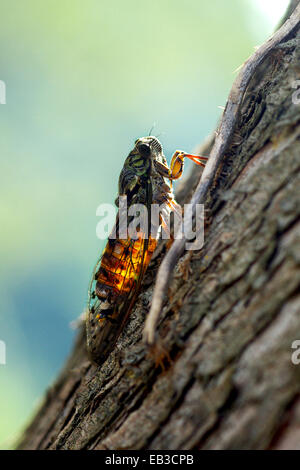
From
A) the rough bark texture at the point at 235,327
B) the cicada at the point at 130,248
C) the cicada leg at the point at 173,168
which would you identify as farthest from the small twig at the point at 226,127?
the cicada leg at the point at 173,168

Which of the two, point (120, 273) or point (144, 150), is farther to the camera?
point (144, 150)

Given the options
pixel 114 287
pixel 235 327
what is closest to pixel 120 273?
pixel 114 287

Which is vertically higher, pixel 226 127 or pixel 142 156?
pixel 142 156

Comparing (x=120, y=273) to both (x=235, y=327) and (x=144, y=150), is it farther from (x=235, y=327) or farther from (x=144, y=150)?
(x=235, y=327)
